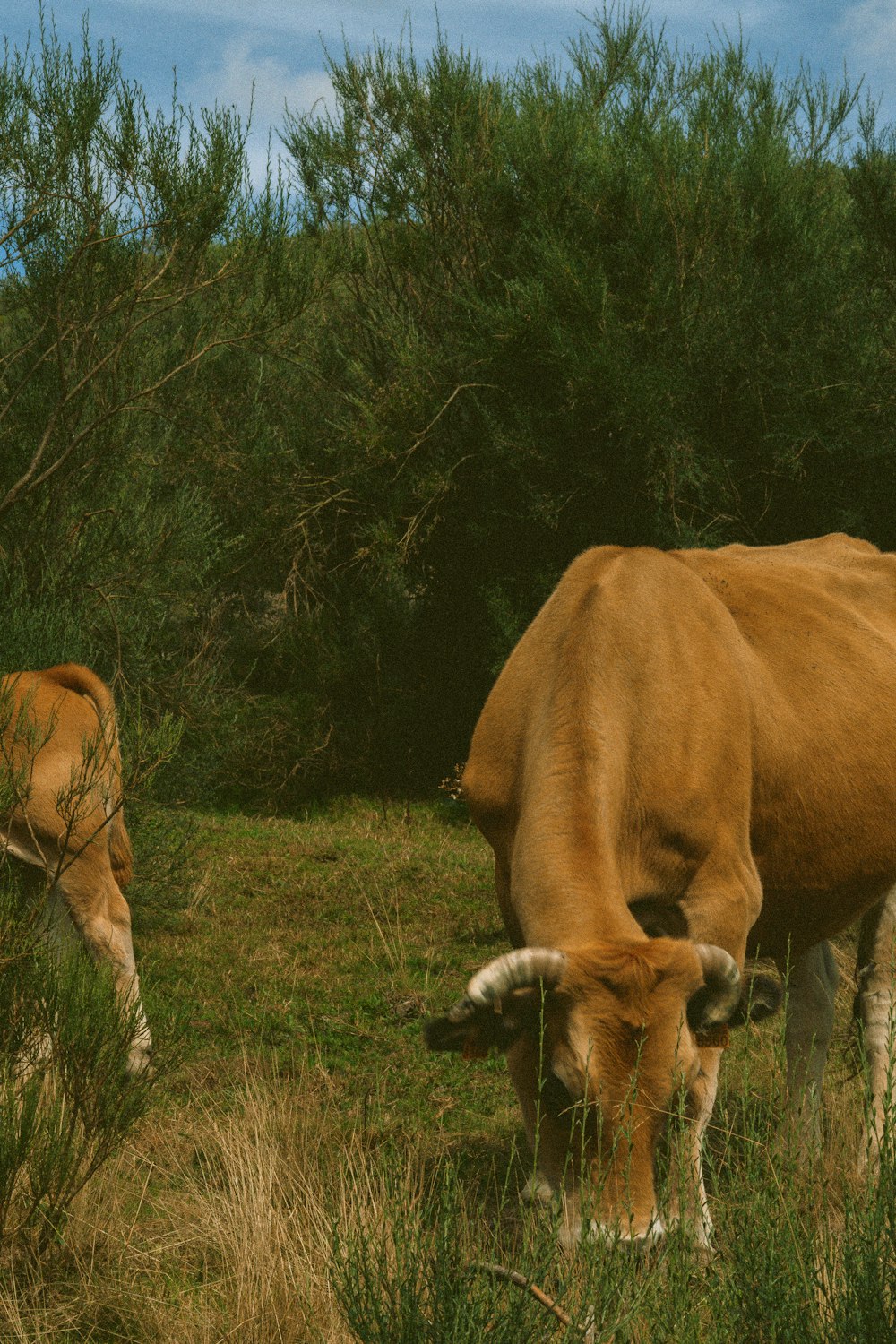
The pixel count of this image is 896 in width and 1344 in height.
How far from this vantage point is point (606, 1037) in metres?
3.46

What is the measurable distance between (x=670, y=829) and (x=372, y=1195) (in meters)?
1.51

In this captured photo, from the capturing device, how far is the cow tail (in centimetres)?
679

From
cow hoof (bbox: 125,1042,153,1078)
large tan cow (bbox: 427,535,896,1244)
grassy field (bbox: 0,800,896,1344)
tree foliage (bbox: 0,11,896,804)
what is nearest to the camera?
grassy field (bbox: 0,800,896,1344)

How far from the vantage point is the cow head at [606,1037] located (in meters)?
3.37

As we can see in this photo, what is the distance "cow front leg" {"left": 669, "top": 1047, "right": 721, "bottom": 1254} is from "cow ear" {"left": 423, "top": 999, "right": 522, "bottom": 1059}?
1.79ft

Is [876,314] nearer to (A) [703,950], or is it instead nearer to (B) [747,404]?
(B) [747,404]

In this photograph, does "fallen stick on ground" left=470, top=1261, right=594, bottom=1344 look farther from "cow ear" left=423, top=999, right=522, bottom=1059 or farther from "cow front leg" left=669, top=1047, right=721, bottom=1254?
"cow ear" left=423, top=999, right=522, bottom=1059

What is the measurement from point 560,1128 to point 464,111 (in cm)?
1486

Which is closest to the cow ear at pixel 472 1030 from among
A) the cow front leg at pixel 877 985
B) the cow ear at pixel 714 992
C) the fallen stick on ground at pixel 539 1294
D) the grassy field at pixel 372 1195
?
the grassy field at pixel 372 1195

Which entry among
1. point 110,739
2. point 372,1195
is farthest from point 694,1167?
point 110,739

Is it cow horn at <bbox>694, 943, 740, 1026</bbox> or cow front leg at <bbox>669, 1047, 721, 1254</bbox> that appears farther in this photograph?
cow horn at <bbox>694, 943, 740, 1026</bbox>

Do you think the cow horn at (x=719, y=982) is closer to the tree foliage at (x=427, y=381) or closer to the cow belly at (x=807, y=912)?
the cow belly at (x=807, y=912)

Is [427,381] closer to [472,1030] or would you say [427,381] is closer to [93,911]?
[93,911]

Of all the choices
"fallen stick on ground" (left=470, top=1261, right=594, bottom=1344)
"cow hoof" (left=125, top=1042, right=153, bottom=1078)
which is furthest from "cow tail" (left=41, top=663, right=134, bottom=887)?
"fallen stick on ground" (left=470, top=1261, right=594, bottom=1344)
